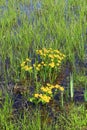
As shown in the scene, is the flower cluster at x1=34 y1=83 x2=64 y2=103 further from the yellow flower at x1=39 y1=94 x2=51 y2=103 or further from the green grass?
the green grass

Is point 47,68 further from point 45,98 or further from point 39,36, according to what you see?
point 39,36

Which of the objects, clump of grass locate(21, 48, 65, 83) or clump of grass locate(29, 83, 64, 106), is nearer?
clump of grass locate(29, 83, 64, 106)

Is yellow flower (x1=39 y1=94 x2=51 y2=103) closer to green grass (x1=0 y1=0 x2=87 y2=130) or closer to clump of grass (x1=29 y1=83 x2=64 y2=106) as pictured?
clump of grass (x1=29 y1=83 x2=64 y2=106)

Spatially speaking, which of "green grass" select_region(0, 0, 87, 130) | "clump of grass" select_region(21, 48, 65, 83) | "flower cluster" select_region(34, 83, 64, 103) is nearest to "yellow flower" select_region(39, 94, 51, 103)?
"flower cluster" select_region(34, 83, 64, 103)

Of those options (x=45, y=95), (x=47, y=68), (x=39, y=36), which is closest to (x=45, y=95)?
(x=45, y=95)

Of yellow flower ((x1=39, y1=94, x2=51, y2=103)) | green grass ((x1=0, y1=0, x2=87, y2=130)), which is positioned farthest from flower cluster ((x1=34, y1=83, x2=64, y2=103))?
green grass ((x1=0, y1=0, x2=87, y2=130))

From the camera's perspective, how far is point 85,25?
208 inches

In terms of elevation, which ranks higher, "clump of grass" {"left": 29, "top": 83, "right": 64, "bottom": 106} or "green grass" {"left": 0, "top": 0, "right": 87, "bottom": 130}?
"green grass" {"left": 0, "top": 0, "right": 87, "bottom": 130}

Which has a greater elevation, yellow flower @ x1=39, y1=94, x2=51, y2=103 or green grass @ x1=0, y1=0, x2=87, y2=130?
green grass @ x1=0, y1=0, x2=87, y2=130

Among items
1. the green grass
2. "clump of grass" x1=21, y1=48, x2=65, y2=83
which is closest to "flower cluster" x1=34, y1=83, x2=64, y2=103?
the green grass

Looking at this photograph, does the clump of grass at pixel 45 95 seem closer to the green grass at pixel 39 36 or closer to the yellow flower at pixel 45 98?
the yellow flower at pixel 45 98

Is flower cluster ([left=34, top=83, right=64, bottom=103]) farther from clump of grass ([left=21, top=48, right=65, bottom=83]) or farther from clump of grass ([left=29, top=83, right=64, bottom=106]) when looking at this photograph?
clump of grass ([left=21, top=48, right=65, bottom=83])

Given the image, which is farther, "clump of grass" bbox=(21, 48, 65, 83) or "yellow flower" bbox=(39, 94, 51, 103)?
"clump of grass" bbox=(21, 48, 65, 83)

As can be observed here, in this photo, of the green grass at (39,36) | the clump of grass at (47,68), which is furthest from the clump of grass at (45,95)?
the clump of grass at (47,68)
